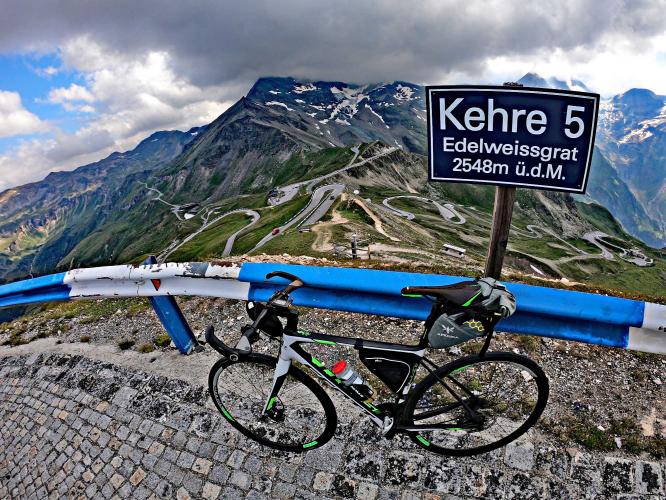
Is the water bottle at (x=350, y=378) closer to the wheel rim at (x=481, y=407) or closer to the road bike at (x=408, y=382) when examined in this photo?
the road bike at (x=408, y=382)

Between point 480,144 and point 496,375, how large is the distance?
3023 millimetres

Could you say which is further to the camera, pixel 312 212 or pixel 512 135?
pixel 312 212

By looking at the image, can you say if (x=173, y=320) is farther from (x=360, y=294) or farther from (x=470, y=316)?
(x=470, y=316)

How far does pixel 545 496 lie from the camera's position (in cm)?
402

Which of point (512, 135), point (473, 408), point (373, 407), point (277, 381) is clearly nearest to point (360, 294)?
point (373, 407)

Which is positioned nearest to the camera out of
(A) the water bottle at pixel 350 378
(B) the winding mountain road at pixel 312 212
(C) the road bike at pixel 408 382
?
(C) the road bike at pixel 408 382

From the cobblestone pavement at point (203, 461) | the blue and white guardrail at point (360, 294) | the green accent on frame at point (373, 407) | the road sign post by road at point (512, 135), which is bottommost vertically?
the cobblestone pavement at point (203, 461)

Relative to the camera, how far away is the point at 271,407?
5.14 metres

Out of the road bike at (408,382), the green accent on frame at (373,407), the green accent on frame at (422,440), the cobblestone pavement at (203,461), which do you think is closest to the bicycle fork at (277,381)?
the road bike at (408,382)

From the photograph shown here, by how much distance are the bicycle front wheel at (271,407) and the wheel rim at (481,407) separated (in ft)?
4.19

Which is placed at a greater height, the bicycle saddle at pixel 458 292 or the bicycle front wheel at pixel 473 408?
the bicycle saddle at pixel 458 292

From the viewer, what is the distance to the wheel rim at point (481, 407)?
175 inches

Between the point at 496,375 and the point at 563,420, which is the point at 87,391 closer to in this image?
the point at 496,375

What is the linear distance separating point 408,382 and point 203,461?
3036mm
